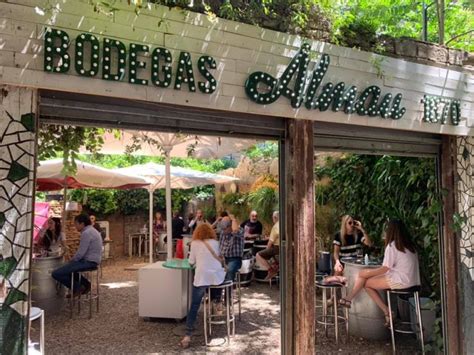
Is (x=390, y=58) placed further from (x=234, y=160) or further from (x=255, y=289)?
(x=234, y=160)

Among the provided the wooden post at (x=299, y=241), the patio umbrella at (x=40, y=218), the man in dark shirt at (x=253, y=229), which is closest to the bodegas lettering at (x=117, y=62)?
the wooden post at (x=299, y=241)

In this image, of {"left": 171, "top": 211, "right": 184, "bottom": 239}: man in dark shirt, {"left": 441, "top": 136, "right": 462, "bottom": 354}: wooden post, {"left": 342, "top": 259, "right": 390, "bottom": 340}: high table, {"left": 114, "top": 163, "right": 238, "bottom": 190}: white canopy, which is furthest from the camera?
{"left": 171, "top": 211, "right": 184, "bottom": 239}: man in dark shirt

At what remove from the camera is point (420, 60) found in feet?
15.3

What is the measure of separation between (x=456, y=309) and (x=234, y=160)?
49.5 ft

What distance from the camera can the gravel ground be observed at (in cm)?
492

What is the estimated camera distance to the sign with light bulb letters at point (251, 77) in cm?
265

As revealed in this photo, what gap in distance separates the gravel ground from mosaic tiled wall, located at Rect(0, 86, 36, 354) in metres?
2.58


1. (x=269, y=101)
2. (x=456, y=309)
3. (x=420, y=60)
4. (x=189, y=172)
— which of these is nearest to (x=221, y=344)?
(x=456, y=309)

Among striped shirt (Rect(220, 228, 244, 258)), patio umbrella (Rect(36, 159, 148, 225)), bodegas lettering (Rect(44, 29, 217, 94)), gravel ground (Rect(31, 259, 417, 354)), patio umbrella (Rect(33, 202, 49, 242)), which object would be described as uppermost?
bodegas lettering (Rect(44, 29, 217, 94))

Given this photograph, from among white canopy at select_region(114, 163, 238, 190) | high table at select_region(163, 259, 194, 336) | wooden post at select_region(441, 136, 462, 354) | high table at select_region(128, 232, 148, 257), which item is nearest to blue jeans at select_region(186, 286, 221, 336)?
high table at select_region(163, 259, 194, 336)

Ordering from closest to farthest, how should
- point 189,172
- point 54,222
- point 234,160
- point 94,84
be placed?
1. point 94,84
2. point 54,222
3. point 189,172
4. point 234,160

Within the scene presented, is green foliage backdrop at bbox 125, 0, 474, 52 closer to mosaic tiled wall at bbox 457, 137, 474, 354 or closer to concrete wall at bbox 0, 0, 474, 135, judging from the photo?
concrete wall at bbox 0, 0, 474, 135

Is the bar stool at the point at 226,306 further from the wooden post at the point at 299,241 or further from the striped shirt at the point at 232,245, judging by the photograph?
the wooden post at the point at 299,241

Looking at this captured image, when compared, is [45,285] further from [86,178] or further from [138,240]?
[138,240]
